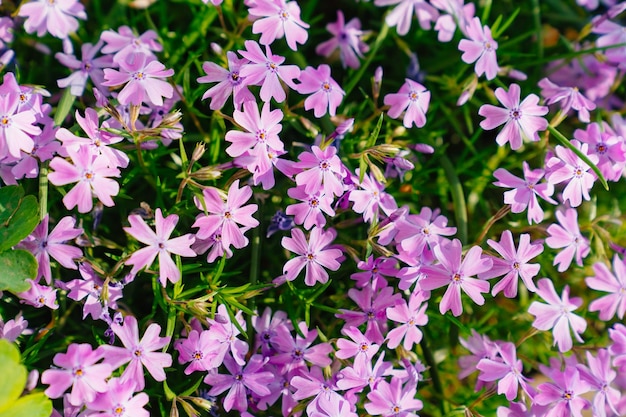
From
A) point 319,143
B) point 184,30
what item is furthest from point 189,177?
point 184,30

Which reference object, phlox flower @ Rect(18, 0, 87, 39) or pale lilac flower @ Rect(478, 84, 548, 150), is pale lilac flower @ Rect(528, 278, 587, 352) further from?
phlox flower @ Rect(18, 0, 87, 39)

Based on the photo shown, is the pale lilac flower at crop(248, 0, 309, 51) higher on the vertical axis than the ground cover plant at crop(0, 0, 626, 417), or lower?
higher

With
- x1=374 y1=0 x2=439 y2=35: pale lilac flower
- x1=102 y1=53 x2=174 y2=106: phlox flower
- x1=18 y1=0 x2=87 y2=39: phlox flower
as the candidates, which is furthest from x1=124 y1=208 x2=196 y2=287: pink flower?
x1=374 y1=0 x2=439 y2=35: pale lilac flower

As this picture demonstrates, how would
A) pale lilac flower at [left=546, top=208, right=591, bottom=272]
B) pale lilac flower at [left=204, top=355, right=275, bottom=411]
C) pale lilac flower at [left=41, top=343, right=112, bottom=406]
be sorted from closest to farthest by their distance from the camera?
1. pale lilac flower at [left=41, top=343, right=112, bottom=406]
2. pale lilac flower at [left=204, top=355, right=275, bottom=411]
3. pale lilac flower at [left=546, top=208, right=591, bottom=272]

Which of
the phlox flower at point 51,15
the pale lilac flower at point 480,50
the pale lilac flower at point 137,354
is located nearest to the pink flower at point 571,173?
the pale lilac flower at point 480,50

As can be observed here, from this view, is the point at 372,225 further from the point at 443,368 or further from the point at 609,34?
the point at 609,34

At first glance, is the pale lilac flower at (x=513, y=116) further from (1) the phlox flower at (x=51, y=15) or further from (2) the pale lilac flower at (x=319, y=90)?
(1) the phlox flower at (x=51, y=15)
